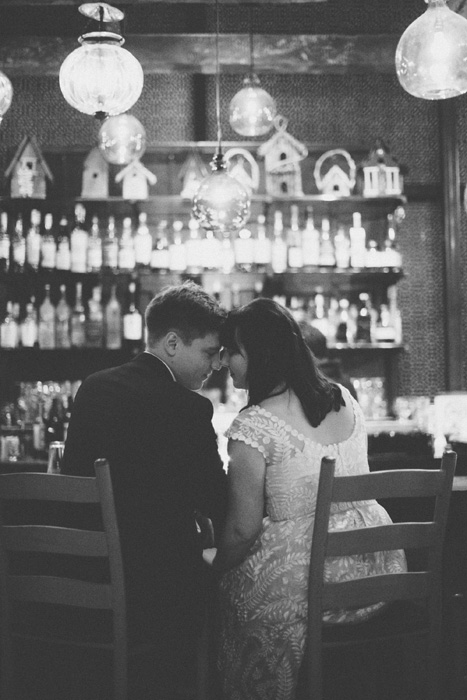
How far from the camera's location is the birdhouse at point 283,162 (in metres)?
4.98

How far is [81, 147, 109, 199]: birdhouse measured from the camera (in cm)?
498

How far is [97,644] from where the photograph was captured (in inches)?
70.2

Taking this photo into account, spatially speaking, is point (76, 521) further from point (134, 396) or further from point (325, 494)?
point (325, 494)

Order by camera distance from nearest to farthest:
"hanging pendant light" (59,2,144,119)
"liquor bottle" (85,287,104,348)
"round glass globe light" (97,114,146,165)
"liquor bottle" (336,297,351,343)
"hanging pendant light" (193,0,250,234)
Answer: "hanging pendant light" (59,2,144,119), "hanging pendant light" (193,0,250,234), "round glass globe light" (97,114,146,165), "liquor bottle" (85,287,104,348), "liquor bottle" (336,297,351,343)

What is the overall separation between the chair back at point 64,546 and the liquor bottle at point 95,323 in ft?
10.5

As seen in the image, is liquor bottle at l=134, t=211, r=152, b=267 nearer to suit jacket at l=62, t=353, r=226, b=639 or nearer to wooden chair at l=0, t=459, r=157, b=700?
suit jacket at l=62, t=353, r=226, b=639

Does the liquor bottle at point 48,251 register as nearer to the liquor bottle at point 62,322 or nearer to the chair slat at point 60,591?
the liquor bottle at point 62,322

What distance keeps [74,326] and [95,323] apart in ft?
0.45

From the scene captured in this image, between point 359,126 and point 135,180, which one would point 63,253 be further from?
point 359,126

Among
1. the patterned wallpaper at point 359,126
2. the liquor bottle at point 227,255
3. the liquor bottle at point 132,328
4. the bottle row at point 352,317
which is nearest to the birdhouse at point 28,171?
the patterned wallpaper at point 359,126

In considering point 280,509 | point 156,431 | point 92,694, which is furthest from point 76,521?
point 92,694

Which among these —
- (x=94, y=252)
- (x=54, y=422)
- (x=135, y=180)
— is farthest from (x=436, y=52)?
(x=54, y=422)

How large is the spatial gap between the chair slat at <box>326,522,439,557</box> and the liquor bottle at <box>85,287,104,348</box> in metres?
3.40

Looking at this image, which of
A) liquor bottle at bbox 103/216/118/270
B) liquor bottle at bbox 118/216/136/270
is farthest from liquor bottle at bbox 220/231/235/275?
liquor bottle at bbox 103/216/118/270
